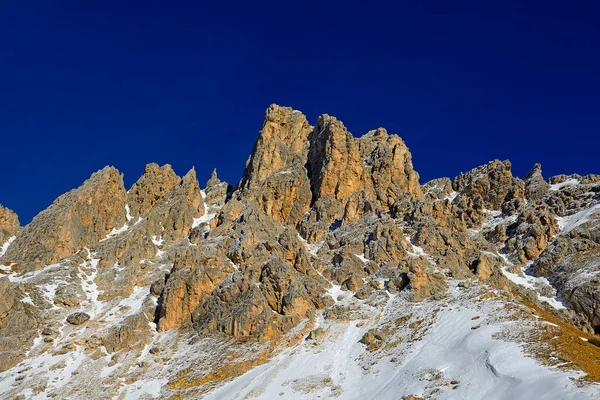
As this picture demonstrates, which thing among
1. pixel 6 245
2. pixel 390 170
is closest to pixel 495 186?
pixel 390 170

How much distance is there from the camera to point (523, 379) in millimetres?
32562

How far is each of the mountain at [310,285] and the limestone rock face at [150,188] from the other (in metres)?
0.38

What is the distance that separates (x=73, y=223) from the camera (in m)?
93.1

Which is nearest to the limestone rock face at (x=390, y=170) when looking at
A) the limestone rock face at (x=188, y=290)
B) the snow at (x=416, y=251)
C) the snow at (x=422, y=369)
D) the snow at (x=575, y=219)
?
the snow at (x=416, y=251)

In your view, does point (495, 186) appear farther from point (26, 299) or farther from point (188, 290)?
point (26, 299)

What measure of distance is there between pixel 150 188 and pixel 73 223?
25.4m

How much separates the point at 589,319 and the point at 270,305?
47154mm

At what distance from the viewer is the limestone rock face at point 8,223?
98.6 m

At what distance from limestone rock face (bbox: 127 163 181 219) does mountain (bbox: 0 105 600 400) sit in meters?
0.38

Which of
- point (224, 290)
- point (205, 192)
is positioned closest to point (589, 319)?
point (224, 290)

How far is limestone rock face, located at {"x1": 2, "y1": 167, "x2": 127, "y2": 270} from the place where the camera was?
87500mm

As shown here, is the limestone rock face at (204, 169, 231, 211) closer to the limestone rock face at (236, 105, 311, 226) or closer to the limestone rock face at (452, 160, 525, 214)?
the limestone rock face at (236, 105, 311, 226)

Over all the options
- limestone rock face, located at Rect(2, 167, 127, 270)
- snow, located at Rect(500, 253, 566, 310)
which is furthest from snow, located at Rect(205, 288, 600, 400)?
limestone rock face, located at Rect(2, 167, 127, 270)

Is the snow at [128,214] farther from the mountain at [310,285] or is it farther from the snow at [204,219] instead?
the snow at [204,219]
